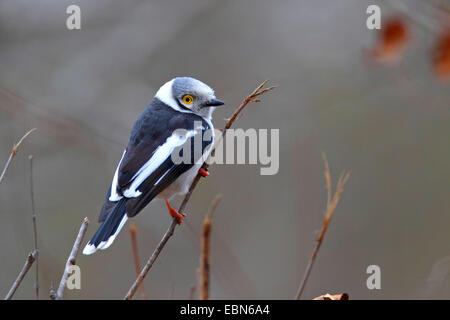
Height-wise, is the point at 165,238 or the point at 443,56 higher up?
the point at 443,56

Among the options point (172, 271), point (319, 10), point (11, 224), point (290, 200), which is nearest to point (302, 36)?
point (319, 10)

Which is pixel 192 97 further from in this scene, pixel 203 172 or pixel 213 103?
pixel 203 172

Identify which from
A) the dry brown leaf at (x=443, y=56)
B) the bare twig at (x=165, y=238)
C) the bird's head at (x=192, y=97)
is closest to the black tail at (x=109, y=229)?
the bare twig at (x=165, y=238)

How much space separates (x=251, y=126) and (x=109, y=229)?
3.39m

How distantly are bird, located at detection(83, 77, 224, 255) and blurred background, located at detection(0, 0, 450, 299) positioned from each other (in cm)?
126

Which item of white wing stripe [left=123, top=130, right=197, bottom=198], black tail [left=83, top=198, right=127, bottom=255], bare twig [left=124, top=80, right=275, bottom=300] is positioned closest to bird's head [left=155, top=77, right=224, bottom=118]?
white wing stripe [left=123, top=130, right=197, bottom=198]

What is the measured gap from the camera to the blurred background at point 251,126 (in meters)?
5.92

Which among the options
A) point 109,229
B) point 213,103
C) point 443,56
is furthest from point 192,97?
point 443,56

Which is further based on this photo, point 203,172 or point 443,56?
point 203,172

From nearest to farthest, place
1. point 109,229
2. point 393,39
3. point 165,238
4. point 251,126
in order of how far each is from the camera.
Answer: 1. point 393,39
2. point 165,238
3. point 109,229
4. point 251,126

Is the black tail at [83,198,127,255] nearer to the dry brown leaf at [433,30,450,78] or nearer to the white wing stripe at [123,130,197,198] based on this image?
the white wing stripe at [123,130,197,198]

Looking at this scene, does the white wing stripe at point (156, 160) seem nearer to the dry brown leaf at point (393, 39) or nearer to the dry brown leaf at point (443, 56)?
the dry brown leaf at point (393, 39)

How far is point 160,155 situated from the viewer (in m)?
3.84

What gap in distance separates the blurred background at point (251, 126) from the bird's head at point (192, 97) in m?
1.19
